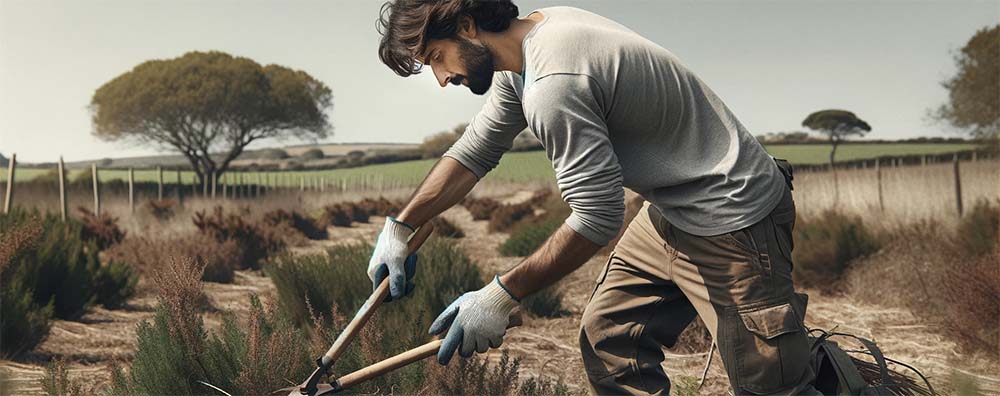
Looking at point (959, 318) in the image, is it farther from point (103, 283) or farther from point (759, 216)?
point (103, 283)

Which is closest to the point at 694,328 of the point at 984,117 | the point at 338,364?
the point at 338,364

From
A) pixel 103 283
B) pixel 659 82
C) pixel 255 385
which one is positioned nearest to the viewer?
pixel 659 82

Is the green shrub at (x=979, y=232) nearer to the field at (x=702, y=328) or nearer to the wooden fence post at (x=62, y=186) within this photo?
the field at (x=702, y=328)

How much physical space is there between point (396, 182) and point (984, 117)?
54.1ft

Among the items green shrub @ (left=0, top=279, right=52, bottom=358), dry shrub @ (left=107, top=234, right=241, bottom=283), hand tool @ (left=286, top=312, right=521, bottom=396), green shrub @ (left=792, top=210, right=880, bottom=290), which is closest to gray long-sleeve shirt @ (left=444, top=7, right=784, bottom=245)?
hand tool @ (left=286, top=312, right=521, bottom=396)

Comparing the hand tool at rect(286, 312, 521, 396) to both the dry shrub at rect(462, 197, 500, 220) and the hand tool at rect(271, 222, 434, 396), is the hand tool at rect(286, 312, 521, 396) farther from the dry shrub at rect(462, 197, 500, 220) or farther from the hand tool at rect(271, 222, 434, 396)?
the dry shrub at rect(462, 197, 500, 220)

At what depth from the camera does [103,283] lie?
22.9ft

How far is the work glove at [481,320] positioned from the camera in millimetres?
2559

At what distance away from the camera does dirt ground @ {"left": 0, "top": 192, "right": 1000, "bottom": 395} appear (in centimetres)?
483

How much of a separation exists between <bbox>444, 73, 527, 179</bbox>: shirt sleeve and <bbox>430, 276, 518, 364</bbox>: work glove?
0.67 m

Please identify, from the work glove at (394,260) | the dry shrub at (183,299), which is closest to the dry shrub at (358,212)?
the dry shrub at (183,299)

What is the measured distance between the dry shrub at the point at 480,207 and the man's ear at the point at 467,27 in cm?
1501

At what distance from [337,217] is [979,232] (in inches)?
471

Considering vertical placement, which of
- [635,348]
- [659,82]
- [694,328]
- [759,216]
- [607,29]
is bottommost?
[694,328]
